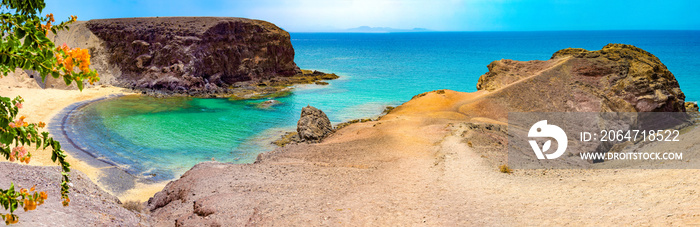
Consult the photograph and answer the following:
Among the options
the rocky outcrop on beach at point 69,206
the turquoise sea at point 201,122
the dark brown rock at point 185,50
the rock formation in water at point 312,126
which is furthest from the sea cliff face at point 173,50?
the rocky outcrop on beach at point 69,206

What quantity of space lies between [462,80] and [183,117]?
37.7m

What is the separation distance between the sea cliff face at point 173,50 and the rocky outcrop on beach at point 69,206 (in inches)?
1321

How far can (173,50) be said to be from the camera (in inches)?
1794

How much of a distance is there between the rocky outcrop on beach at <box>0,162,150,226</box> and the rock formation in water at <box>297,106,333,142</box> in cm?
1122

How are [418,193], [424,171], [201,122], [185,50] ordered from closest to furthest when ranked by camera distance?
1. [418,193]
2. [424,171]
3. [201,122]
4. [185,50]

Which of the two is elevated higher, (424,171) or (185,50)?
(185,50)

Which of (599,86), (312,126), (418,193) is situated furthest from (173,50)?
(418,193)

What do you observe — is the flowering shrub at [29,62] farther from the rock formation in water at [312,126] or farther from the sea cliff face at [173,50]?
the sea cliff face at [173,50]

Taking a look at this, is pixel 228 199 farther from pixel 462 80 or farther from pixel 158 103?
pixel 462 80

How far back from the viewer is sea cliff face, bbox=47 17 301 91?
1777 inches

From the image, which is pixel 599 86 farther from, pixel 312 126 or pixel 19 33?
pixel 19 33

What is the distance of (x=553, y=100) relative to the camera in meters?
24.9

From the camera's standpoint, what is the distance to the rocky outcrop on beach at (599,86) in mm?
23609

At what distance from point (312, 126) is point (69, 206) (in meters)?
14.2
